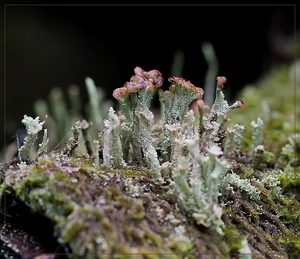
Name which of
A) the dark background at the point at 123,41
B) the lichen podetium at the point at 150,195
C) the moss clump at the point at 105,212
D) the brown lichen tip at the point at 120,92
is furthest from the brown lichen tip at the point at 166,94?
the dark background at the point at 123,41

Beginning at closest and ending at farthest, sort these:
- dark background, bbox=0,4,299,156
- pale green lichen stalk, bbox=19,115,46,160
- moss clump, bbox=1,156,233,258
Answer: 1. moss clump, bbox=1,156,233,258
2. pale green lichen stalk, bbox=19,115,46,160
3. dark background, bbox=0,4,299,156

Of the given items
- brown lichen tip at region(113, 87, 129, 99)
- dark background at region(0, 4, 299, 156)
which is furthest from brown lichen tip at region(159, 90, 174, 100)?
dark background at region(0, 4, 299, 156)

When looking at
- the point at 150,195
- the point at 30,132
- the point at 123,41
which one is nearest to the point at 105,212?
the point at 150,195

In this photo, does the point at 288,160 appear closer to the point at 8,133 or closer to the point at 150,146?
the point at 150,146

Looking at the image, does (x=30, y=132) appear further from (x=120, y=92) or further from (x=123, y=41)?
(x=123, y=41)

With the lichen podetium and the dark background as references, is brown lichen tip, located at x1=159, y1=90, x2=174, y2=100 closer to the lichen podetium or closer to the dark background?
the lichen podetium

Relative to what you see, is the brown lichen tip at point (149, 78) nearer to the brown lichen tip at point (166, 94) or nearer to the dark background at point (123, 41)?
the brown lichen tip at point (166, 94)

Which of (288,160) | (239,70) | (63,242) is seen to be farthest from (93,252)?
(239,70)
